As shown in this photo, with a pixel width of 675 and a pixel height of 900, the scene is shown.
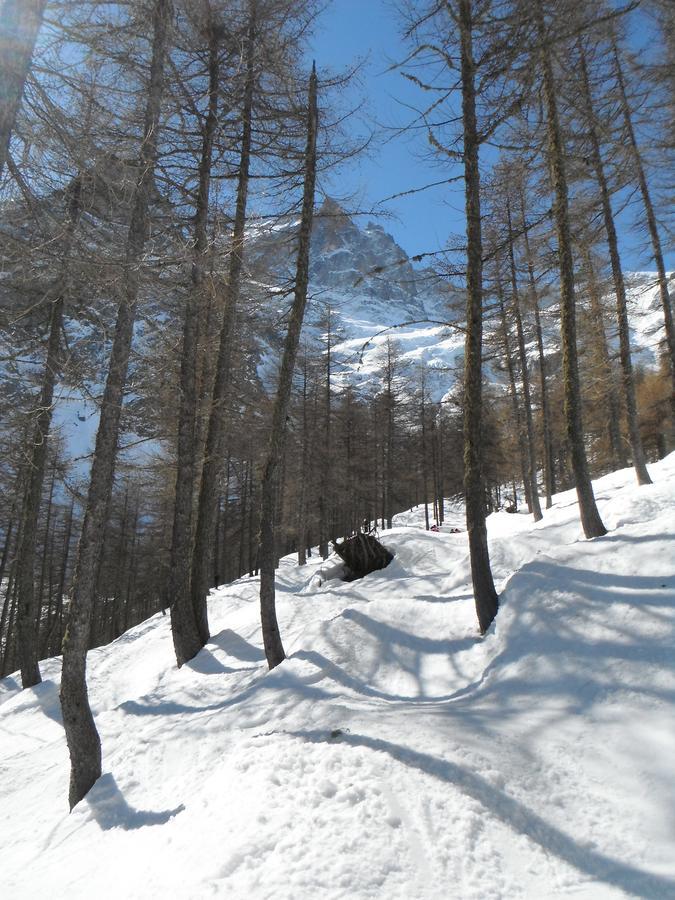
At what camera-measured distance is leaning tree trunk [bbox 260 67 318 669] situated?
7.52 m

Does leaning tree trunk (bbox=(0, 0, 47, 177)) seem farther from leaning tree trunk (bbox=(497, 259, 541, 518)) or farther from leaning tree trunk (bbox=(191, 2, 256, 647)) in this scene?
leaning tree trunk (bbox=(497, 259, 541, 518))

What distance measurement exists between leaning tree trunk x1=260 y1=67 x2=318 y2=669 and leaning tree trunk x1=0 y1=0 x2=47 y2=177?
419 centimetres

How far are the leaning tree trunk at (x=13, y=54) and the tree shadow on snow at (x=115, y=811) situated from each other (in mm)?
6291

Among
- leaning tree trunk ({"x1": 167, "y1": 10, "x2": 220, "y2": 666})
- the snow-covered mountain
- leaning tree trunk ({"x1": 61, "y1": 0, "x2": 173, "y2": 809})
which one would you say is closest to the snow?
leaning tree trunk ({"x1": 61, "y1": 0, "x2": 173, "y2": 809})

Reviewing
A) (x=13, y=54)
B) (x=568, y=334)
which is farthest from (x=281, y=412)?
(x=13, y=54)

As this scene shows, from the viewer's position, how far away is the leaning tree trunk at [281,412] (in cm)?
752

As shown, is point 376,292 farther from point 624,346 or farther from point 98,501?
point 98,501

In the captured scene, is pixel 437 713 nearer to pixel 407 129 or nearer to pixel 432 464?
pixel 407 129

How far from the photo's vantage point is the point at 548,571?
554cm

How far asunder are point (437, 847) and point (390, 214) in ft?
26.0

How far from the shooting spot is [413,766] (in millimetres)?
3209

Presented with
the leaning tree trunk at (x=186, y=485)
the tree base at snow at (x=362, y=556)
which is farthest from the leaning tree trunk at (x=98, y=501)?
the tree base at snow at (x=362, y=556)

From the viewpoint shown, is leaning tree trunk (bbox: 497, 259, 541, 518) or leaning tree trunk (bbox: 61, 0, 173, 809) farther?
leaning tree trunk (bbox: 497, 259, 541, 518)

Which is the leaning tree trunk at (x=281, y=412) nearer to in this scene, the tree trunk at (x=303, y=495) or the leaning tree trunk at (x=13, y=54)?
the leaning tree trunk at (x=13, y=54)
